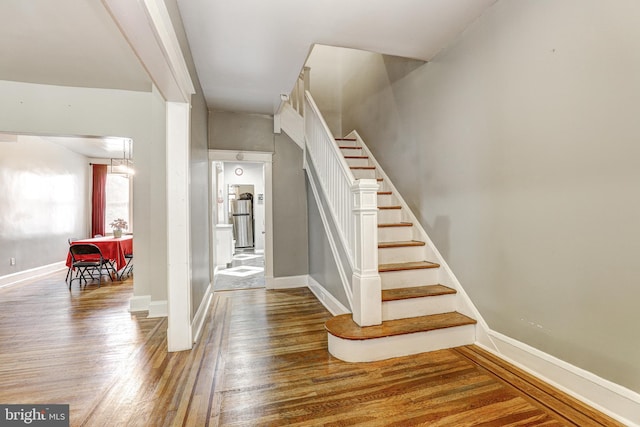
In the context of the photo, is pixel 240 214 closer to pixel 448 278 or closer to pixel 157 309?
pixel 157 309

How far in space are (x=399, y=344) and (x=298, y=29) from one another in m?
2.72

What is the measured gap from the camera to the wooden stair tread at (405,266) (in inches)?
105

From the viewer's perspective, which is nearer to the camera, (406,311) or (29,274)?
(406,311)

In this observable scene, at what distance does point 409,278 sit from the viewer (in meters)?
2.75

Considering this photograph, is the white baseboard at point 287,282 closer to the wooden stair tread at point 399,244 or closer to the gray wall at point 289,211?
the gray wall at point 289,211

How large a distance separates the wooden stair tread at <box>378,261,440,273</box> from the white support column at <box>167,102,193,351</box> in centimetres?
178

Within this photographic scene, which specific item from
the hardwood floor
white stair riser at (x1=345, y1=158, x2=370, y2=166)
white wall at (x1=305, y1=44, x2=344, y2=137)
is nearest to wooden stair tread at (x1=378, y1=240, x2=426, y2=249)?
the hardwood floor

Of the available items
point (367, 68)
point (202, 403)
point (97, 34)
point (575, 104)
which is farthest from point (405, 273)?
point (97, 34)

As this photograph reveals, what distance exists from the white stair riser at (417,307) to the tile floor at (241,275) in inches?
103

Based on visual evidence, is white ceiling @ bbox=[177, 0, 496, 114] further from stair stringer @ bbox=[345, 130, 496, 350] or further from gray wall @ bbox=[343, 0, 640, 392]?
stair stringer @ bbox=[345, 130, 496, 350]

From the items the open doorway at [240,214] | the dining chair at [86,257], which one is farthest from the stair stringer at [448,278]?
the dining chair at [86,257]

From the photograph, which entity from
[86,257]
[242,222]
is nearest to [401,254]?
[86,257]

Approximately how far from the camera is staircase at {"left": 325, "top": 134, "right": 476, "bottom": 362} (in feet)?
7.17

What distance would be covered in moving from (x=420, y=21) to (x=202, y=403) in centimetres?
319
